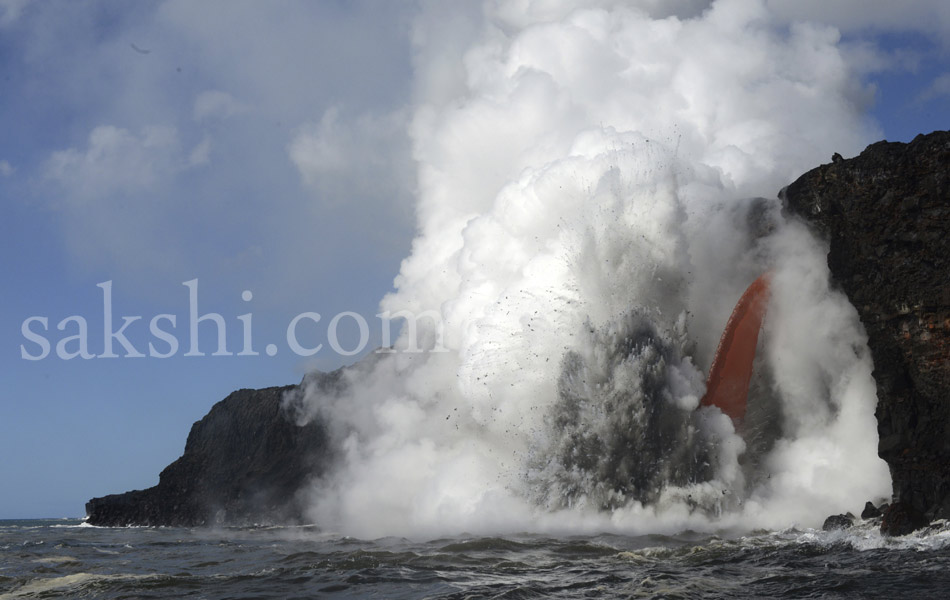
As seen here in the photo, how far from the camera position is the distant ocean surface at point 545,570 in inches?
568

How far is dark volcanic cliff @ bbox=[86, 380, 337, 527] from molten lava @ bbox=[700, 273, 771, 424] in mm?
46748

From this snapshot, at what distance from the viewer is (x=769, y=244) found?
1348 inches

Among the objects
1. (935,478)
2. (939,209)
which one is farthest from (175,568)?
(939,209)

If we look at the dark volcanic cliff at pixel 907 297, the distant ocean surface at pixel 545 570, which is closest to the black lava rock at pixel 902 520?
the dark volcanic cliff at pixel 907 297

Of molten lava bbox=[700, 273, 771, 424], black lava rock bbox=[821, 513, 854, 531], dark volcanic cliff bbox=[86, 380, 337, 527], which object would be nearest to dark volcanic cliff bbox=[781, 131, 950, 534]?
black lava rock bbox=[821, 513, 854, 531]

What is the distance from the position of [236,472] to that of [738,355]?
200 ft

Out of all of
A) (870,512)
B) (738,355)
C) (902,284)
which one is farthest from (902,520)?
(738,355)

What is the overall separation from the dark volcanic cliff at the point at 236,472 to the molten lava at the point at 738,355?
46748 millimetres

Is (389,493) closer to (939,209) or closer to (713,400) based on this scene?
(713,400)

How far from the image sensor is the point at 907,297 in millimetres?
22719

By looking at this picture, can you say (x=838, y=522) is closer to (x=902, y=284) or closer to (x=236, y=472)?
(x=902, y=284)

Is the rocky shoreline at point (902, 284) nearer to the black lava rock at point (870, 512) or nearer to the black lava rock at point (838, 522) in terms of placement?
the black lava rock at point (838, 522)

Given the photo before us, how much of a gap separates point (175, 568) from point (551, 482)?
15.4 metres

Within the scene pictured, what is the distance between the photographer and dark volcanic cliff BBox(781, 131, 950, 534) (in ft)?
69.9
